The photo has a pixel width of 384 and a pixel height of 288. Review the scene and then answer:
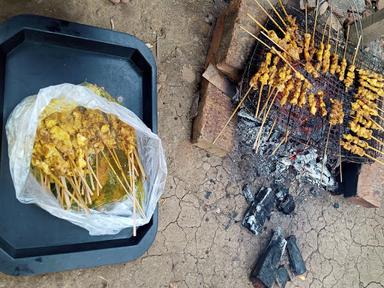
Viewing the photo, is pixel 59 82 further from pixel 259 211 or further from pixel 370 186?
pixel 370 186

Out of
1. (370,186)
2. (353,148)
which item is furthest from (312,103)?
(370,186)

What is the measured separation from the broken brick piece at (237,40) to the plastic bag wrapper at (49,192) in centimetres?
93

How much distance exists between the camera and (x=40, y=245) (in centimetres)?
275

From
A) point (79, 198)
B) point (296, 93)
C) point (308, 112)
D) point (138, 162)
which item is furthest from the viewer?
point (308, 112)

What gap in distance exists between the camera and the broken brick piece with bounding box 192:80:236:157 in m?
3.39

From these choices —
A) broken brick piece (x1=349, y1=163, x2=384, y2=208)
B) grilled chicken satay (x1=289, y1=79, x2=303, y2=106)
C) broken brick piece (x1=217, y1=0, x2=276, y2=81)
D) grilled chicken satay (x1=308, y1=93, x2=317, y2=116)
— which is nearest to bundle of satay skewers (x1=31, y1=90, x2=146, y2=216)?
broken brick piece (x1=217, y1=0, x2=276, y2=81)

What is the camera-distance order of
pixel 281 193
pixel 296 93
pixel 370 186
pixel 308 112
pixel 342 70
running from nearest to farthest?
pixel 296 93 → pixel 308 112 → pixel 342 70 → pixel 281 193 → pixel 370 186

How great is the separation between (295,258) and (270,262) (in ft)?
0.97

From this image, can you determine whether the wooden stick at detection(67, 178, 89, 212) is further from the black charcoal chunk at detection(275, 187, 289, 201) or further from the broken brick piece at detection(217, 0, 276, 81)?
the black charcoal chunk at detection(275, 187, 289, 201)

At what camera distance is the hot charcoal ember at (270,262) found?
3.47 meters

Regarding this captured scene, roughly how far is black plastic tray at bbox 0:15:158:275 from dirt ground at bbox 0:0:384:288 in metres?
0.24

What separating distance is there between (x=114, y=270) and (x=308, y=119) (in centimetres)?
185

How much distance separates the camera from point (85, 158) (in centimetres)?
267

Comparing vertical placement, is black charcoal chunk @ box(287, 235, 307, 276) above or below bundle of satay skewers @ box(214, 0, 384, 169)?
below
